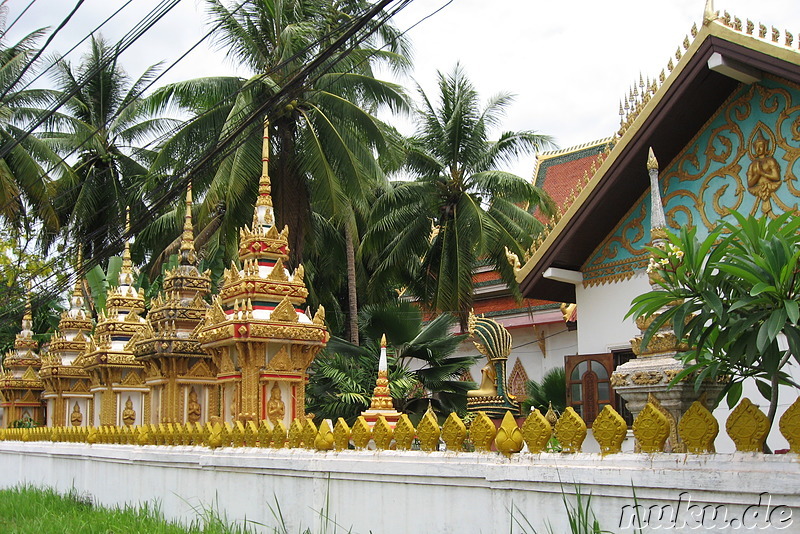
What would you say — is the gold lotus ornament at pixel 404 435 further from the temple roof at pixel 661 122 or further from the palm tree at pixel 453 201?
the palm tree at pixel 453 201

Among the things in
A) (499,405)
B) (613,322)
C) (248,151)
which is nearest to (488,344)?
(499,405)

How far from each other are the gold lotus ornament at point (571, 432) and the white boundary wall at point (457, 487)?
4.0 inches

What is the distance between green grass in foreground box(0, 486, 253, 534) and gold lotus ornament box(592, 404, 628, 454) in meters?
3.85

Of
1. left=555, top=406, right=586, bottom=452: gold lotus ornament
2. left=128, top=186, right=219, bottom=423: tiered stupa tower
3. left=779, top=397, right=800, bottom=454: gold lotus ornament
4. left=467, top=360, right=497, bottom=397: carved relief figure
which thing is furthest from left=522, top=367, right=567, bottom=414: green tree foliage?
left=779, top=397, right=800, bottom=454: gold lotus ornament

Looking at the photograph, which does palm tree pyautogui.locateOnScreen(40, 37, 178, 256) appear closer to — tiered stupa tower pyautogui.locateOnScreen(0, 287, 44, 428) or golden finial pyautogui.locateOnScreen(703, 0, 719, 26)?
tiered stupa tower pyautogui.locateOnScreen(0, 287, 44, 428)

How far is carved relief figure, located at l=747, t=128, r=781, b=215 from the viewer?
1023 cm

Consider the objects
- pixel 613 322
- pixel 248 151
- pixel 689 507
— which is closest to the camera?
pixel 689 507

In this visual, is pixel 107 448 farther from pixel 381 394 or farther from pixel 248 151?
pixel 248 151

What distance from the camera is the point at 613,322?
11.8 meters

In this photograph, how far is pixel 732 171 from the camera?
35.1 feet

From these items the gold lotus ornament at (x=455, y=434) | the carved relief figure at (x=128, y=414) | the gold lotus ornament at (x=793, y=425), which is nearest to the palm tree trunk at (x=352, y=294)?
the carved relief figure at (x=128, y=414)

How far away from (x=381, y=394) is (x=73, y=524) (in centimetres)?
376

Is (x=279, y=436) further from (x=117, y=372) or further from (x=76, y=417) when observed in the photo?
(x=76, y=417)

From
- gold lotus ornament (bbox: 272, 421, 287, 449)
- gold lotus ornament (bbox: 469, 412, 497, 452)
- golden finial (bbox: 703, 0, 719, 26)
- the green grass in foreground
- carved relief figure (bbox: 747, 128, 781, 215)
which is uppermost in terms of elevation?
golden finial (bbox: 703, 0, 719, 26)
